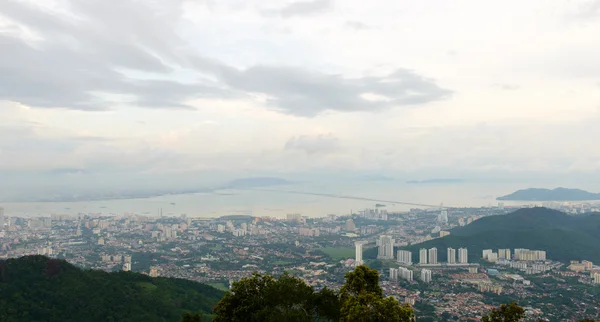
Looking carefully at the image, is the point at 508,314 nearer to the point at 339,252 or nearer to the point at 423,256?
the point at 423,256

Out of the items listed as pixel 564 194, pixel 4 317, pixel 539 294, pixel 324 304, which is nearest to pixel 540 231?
pixel 539 294

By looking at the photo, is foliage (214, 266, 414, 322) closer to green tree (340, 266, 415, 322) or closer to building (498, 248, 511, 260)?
green tree (340, 266, 415, 322)

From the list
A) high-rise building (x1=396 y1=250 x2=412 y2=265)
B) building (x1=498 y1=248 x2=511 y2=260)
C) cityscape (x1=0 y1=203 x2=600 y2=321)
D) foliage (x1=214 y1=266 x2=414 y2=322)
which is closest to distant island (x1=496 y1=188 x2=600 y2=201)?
cityscape (x1=0 y1=203 x2=600 y2=321)

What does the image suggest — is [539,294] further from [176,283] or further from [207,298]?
[176,283]

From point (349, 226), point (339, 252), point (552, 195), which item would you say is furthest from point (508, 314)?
point (552, 195)

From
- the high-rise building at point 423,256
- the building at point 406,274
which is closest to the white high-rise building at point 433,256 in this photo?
the high-rise building at point 423,256

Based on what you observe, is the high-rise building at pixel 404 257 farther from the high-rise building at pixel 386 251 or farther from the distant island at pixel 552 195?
the distant island at pixel 552 195
